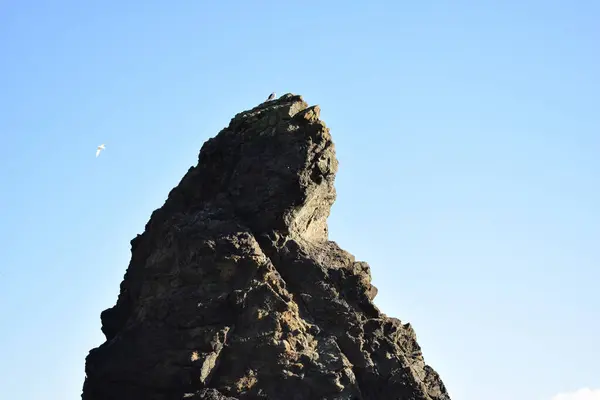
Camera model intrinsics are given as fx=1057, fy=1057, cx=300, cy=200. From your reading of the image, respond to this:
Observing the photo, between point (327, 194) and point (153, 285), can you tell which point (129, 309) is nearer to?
point (153, 285)

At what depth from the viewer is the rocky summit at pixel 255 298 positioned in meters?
30.5

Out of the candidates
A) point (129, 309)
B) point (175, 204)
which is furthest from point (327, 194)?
point (129, 309)

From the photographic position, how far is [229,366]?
100 feet

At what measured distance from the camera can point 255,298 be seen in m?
31.1

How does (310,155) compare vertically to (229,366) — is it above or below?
above

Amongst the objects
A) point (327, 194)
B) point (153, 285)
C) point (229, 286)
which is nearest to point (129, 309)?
point (153, 285)

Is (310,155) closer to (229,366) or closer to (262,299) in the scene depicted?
(262,299)

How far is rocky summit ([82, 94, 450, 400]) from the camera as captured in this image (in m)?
30.5

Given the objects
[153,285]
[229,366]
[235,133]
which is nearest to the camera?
[229,366]

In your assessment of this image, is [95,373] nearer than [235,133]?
Yes

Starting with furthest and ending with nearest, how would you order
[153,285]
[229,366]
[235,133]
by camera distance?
[235,133] → [153,285] → [229,366]

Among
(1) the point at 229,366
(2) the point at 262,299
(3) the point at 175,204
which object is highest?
(3) the point at 175,204

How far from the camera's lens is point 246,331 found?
30.8m

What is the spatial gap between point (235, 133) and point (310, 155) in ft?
9.62
